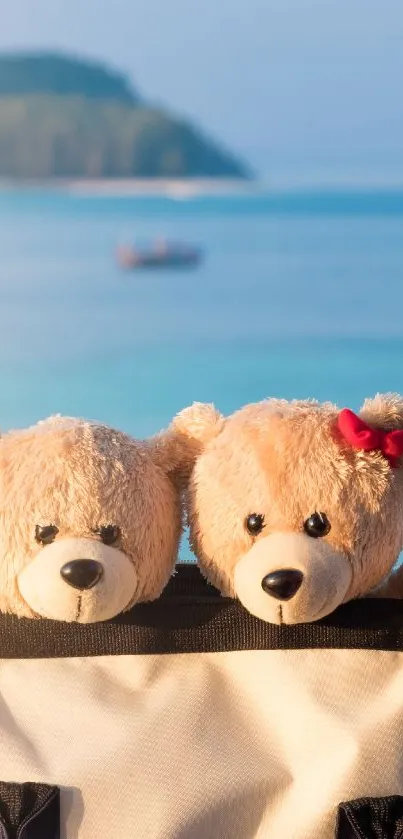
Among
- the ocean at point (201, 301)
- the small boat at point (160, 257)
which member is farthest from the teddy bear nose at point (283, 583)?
the small boat at point (160, 257)

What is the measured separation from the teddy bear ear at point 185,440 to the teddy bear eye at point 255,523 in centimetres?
7

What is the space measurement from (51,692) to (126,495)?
0.48ft

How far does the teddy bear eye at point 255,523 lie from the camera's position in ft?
2.23

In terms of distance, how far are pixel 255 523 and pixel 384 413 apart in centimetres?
12

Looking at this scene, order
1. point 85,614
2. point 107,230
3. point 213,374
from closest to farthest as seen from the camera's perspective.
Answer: point 85,614, point 213,374, point 107,230

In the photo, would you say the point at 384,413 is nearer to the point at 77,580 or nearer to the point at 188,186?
the point at 77,580

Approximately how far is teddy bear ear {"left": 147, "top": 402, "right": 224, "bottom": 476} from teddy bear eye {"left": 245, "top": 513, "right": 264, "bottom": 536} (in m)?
0.07

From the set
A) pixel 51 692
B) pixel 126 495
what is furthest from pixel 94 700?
pixel 126 495

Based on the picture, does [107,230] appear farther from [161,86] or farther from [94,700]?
[94,700]

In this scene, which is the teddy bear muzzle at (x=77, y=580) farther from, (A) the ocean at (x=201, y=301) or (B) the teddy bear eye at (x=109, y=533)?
(A) the ocean at (x=201, y=301)

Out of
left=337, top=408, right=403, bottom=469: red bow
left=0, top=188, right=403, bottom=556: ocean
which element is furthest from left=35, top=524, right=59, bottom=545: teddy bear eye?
left=0, top=188, right=403, bottom=556: ocean

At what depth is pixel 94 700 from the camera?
0.70 metres

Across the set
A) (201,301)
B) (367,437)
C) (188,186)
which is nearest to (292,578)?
(367,437)

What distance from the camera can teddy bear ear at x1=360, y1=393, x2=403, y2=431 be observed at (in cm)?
71
